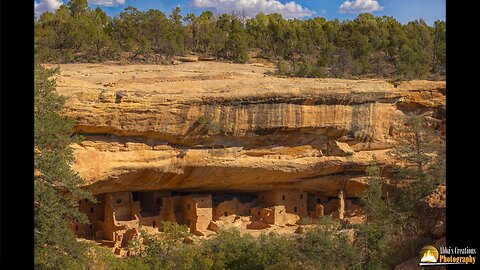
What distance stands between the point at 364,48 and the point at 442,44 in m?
4.26

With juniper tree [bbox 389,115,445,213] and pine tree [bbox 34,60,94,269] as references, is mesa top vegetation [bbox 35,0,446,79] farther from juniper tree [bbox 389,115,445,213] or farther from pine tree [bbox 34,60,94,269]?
pine tree [bbox 34,60,94,269]

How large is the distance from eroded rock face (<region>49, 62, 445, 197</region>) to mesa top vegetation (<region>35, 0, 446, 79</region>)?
444 centimetres

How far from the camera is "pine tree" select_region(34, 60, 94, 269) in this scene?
29.7ft

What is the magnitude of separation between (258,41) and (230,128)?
66.7 feet

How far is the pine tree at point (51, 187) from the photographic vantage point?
9047 mm

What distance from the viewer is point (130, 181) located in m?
14.1

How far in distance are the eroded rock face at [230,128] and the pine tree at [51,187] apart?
4.55 feet

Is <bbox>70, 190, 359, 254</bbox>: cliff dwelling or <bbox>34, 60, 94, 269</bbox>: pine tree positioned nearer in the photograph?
<bbox>34, 60, 94, 269</bbox>: pine tree

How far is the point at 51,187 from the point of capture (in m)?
9.91

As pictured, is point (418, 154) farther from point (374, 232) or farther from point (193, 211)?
point (193, 211)
